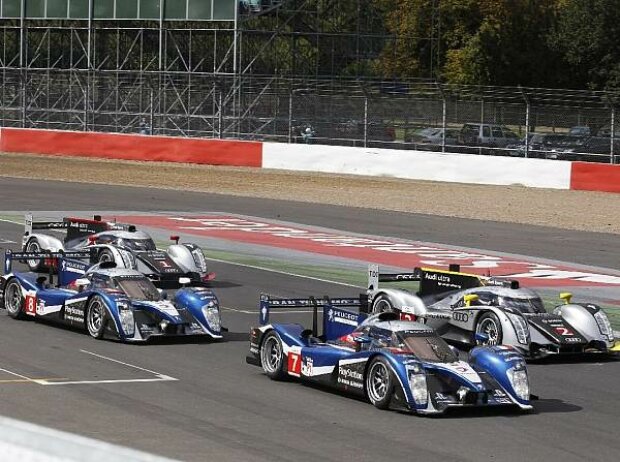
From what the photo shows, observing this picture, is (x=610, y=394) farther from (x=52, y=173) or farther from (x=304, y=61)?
(x=304, y=61)

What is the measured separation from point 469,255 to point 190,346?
1208 cm

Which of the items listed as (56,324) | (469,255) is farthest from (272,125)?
(56,324)

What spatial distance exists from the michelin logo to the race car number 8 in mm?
868

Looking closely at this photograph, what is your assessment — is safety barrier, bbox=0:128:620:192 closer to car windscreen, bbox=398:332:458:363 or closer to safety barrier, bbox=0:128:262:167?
safety barrier, bbox=0:128:262:167

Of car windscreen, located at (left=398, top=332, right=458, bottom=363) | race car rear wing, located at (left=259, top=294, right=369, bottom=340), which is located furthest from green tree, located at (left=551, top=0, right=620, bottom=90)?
car windscreen, located at (left=398, top=332, right=458, bottom=363)

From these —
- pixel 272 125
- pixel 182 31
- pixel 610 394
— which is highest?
pixel 182 31

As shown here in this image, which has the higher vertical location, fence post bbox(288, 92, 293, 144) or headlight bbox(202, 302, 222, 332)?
fence post bbox(288, 92, 293, 144)

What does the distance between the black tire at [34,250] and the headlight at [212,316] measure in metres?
7.04

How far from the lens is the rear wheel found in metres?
17.2

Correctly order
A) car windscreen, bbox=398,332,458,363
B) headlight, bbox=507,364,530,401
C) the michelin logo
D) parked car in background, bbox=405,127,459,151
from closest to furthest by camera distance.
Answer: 1. headlight, bbox=507,364,530,401
2. car windscreen, bbox=398,332,458,363
3. the michelin logo
4. parked car in background, bbox=405,127,459,151

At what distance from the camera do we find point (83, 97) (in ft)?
183

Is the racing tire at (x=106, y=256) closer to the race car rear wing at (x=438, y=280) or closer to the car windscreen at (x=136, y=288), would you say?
the car windscreen at (x=136, y=288)

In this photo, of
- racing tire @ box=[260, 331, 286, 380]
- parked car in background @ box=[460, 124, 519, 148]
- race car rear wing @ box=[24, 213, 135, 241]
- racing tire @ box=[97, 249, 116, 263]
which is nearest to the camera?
racing tire @ box=[260, 331, 286, 380]

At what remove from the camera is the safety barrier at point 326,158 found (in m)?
40.7
